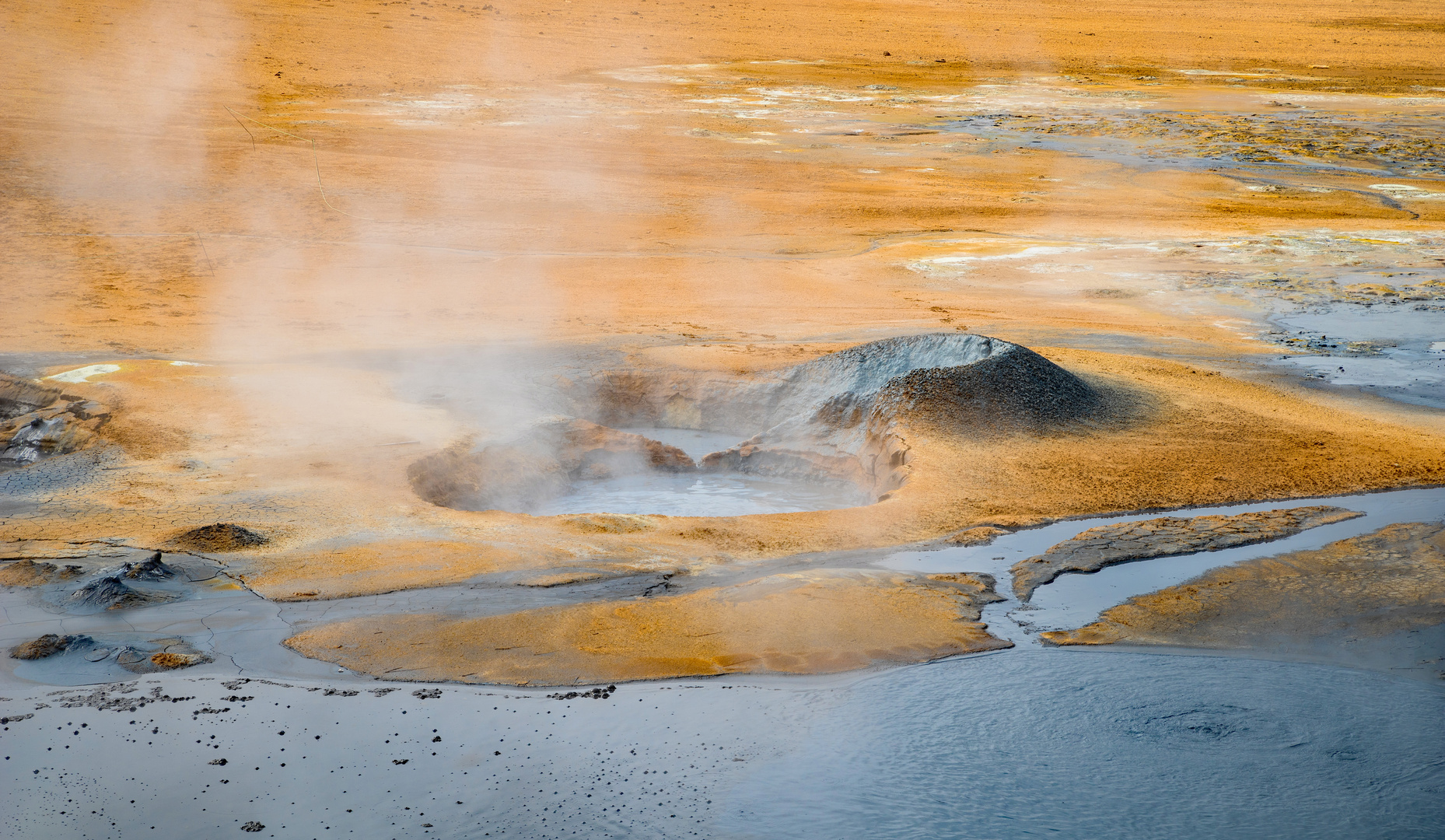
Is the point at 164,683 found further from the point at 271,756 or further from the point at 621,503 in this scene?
the point at 621,503

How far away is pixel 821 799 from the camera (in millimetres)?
3545

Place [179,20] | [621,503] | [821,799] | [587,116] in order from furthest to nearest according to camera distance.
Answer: [179,20], [587,116], [621,503], [821,799]

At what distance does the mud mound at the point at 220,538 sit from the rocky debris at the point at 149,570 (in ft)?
0.71

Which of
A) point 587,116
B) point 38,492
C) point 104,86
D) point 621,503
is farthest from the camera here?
point 587,116

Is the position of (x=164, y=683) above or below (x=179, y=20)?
below

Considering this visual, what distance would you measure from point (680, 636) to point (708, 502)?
2.30m

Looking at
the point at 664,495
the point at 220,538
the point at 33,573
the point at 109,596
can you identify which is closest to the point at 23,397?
the point at 33,573

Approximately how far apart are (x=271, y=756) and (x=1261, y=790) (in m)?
3.14

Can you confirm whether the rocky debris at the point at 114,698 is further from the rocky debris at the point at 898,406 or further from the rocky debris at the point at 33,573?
the rocky debris at the point at 898,406

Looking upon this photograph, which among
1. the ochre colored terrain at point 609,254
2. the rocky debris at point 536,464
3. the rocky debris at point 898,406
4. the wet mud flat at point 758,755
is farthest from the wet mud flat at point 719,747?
the rocky debris at point 898,406

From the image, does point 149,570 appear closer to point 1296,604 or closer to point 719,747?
point 719,747

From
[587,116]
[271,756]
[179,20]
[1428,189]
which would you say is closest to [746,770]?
[271,756]

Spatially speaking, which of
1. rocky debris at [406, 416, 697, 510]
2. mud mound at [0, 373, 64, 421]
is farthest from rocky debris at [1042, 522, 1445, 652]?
mud mound at [0, 373, 64, 421]

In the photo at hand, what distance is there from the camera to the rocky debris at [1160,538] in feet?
17.1
